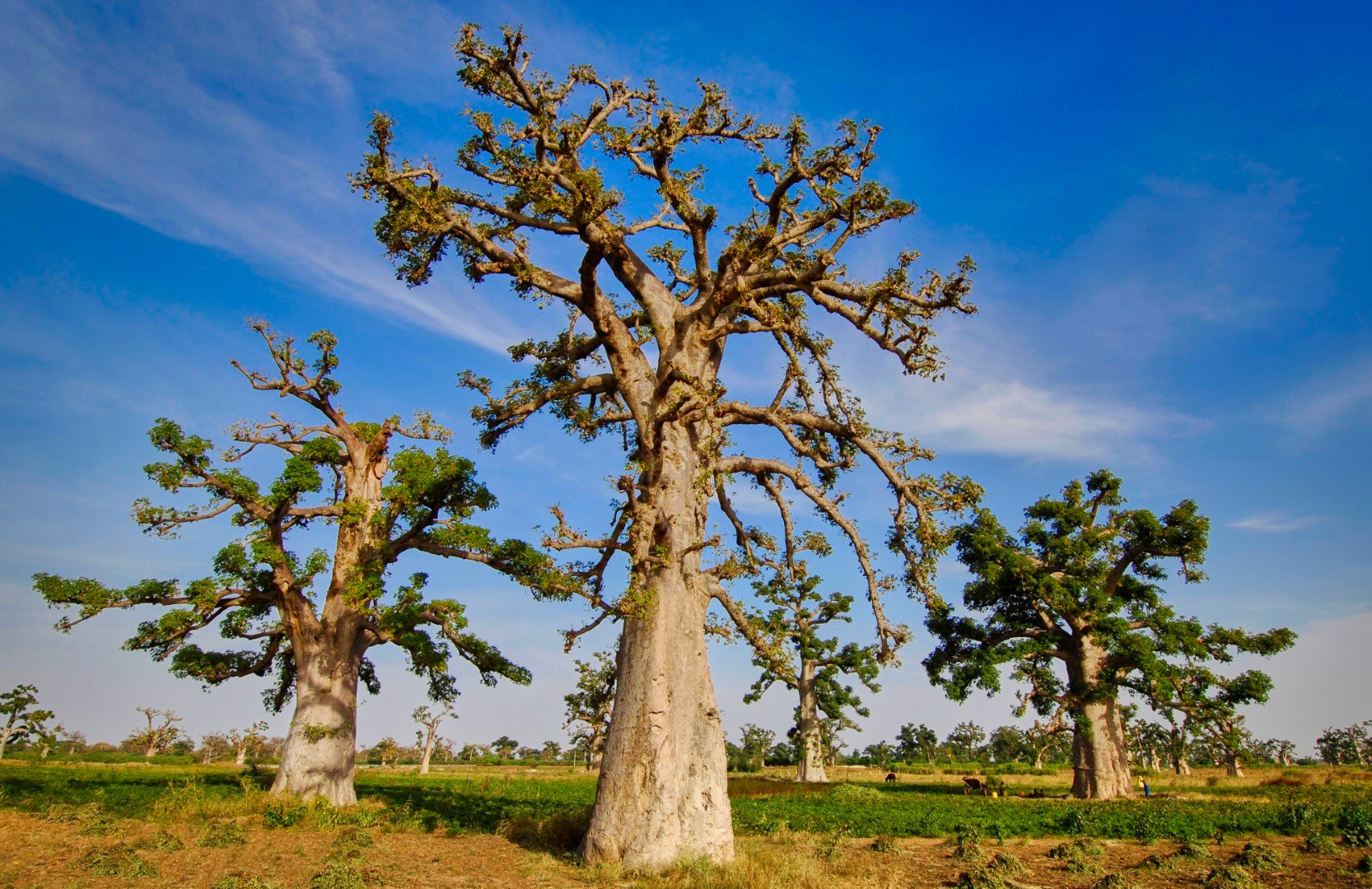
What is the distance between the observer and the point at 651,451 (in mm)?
10852

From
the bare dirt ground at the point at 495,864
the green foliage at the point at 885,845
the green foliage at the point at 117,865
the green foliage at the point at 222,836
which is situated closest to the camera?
the green foliage at the point at 117,865

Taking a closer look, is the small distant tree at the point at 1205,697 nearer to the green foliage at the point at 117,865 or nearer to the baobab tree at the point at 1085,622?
the baobab tree at the point at 1085,622

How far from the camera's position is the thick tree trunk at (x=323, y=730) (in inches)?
611

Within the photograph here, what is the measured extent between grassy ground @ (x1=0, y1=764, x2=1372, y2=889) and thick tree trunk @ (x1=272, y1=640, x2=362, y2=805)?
2.89 ft

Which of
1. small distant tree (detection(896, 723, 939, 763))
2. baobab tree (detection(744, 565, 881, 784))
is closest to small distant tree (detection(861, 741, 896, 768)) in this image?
small distant tree (detection(896, 723, 939, 763))

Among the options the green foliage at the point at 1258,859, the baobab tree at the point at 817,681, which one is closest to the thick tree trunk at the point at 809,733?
the baobab tree at the point at 817,681

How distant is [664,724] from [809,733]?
99.7 ft

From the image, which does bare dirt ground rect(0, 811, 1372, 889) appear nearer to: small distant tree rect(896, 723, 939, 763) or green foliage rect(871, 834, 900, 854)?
green foliage rect(871, 834, 900, 854)

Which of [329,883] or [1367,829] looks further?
Answer: [1367,829]

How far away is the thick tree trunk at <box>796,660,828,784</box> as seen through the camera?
3628cm

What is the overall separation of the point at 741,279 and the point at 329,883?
8.98m

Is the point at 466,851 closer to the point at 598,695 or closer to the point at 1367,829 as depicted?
the point at 598,695

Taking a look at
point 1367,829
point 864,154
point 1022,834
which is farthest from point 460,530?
point 1367,829

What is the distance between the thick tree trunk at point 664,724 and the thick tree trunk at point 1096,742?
1978cm
